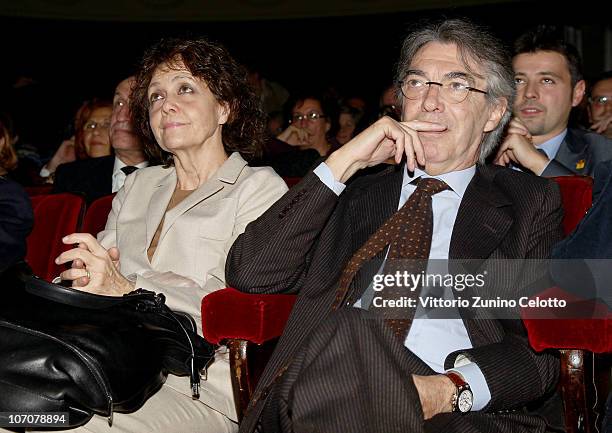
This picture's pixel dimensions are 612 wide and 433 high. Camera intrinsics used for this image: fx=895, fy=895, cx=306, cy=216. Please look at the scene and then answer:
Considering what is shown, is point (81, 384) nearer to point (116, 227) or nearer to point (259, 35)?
point (116, 227)

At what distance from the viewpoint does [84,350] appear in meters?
1.73

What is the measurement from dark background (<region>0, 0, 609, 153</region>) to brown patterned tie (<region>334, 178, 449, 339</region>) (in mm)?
6785

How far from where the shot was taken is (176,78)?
2.54 meters

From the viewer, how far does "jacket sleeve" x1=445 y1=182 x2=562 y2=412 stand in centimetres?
178

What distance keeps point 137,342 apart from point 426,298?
627 millimetres

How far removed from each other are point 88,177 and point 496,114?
6.08ft

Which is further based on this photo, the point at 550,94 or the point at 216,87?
the point at 550,94

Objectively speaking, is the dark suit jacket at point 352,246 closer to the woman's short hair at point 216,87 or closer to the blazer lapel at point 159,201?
the blazer lapel at point 159,201

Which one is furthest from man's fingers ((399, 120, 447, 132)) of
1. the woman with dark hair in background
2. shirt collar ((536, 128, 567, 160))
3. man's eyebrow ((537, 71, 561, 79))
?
the woman with dark hair in background

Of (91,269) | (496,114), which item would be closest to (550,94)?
(496,114)

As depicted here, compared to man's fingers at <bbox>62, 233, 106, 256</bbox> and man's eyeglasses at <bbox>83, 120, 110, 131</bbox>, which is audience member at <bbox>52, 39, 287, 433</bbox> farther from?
man's eyeglasses at <bbox>83, 120, 110, 131</bbox>

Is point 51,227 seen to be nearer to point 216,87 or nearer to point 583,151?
point 216,87

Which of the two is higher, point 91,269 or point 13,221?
point 13,221

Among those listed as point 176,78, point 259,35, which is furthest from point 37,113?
point 176,78
